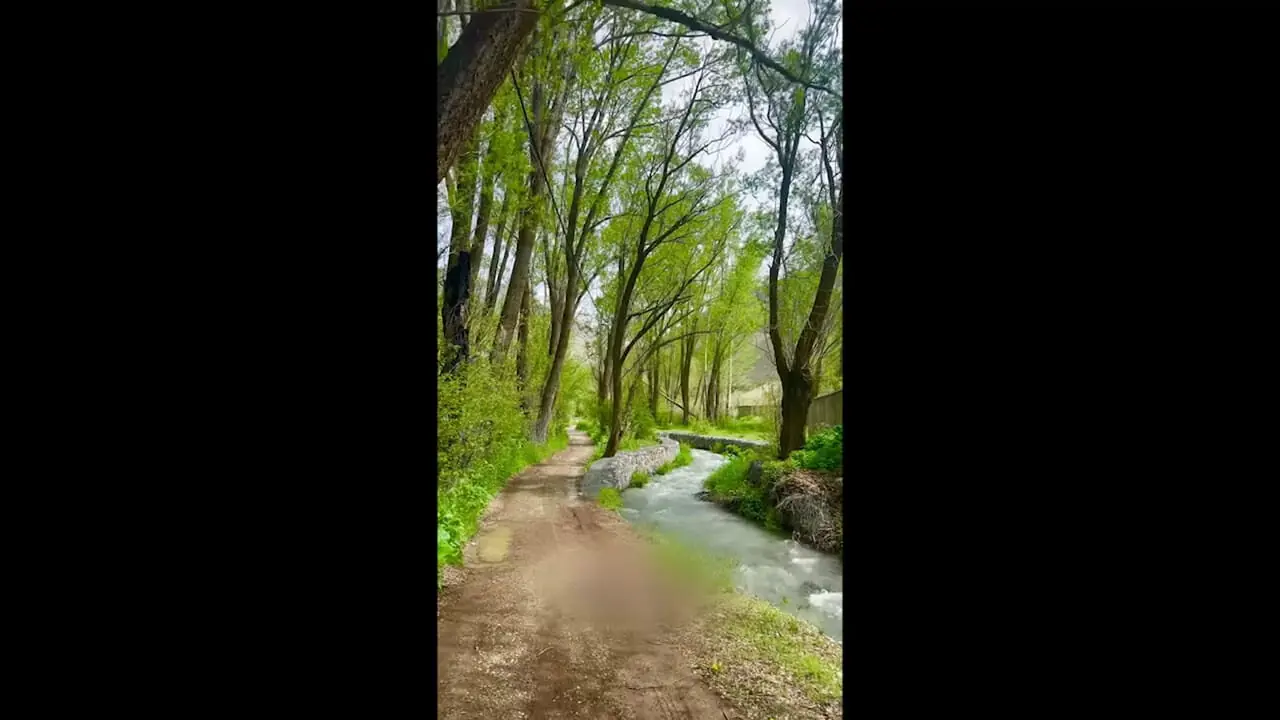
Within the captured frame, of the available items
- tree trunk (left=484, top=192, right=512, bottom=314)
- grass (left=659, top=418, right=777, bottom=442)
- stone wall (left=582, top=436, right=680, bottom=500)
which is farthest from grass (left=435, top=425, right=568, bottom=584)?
grass (left=659, top=418, right=777, bottom=442)

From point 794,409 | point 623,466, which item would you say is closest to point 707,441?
point 623,466

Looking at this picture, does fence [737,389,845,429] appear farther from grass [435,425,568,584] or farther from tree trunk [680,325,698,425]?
tree trunk [680,325,698,425]

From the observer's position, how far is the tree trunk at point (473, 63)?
1.93 metres

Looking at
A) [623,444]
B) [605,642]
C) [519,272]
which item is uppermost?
[519,272]

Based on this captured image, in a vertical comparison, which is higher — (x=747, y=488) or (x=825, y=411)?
(x=825, y=411)

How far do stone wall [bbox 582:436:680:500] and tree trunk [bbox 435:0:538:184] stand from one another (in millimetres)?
2942

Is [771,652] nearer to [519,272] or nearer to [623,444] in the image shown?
[623,444]

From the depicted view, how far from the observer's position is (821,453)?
3.55 meters

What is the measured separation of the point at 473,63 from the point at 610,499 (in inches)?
120

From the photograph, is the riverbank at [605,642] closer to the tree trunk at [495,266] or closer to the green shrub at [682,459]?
the green shrub at [682,459]

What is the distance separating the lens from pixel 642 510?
375cm
